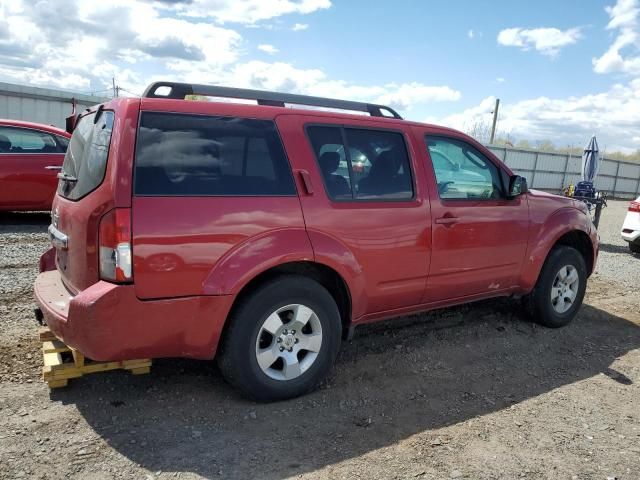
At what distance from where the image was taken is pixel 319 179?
3.53m

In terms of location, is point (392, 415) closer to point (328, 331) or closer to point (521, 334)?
point (328, 331)

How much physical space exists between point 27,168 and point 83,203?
241 inches

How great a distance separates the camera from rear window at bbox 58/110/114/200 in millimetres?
3033

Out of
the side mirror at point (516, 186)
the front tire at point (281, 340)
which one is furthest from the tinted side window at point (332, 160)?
the side mirror at point (516, 186)

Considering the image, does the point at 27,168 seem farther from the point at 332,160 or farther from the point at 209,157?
the point at 332,160

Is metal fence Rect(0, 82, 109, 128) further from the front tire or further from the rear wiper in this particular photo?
the front tire

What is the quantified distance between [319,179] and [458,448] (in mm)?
1881

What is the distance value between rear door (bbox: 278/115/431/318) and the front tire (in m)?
0.30

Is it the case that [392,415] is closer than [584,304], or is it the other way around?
[392,415]

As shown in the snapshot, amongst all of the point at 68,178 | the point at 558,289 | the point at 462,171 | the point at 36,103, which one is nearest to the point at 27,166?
the point at 68,178

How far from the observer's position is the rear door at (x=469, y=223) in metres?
4.18

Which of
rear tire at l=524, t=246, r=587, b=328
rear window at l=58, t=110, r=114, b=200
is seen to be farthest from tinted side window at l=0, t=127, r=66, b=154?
rear tire at l=524, t=246, r=587, b=328

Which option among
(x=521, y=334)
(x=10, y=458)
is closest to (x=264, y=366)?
(x=10, y=458)

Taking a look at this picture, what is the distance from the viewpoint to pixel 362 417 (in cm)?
336
